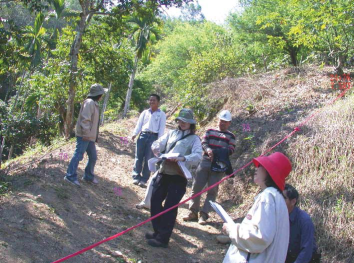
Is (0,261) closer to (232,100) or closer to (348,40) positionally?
(232,100)

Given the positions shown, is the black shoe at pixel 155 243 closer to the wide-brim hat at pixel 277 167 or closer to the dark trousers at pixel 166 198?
the dark trousers at pixel 166 198

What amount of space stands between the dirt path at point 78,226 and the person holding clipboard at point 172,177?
0.88ft

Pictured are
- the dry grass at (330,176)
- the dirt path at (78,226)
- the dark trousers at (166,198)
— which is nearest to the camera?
the dirt path at (78,226)

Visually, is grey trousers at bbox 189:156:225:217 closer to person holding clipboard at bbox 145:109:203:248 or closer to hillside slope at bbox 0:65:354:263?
hillside slope at bbox 0:65:354:263

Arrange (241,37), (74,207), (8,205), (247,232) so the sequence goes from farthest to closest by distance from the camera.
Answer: (241,37)
(74,207)
(8,205)
(247,232)

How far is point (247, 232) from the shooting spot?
7.89 feet

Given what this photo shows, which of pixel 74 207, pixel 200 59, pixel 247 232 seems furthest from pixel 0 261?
pixel 200 59

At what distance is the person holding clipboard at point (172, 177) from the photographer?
4879 mm

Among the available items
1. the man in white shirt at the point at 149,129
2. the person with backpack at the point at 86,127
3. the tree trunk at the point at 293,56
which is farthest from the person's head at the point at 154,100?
the tree trunk at the point at 293,56

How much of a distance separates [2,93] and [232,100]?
1126 inches

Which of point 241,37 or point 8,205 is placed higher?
point 241,37

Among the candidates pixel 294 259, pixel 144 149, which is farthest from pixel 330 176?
pixel 144 149

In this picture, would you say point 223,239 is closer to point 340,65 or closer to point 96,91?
point 96,91

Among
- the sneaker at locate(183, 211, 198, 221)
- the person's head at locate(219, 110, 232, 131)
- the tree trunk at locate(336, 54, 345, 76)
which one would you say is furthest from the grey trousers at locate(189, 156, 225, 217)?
the tree trunk at locate(336, 54, 345, 76)
